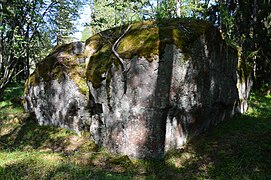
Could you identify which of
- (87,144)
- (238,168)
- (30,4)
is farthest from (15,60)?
(238,168)

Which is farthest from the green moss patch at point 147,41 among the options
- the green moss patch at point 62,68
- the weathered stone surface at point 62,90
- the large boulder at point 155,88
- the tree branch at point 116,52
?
the weathered stone surface at point 62,90

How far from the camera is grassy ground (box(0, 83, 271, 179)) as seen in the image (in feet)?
Answer: 18.7

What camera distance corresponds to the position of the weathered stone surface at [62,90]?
9.36m

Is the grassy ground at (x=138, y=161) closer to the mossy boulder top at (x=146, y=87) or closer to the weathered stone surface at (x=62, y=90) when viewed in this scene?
the mossy boulder top at (x=146, y=87)

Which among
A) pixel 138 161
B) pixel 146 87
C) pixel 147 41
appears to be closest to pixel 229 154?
pixel 138 161

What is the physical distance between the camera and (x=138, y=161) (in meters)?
7.02

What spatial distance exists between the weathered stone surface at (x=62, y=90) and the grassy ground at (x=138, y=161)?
50 centimetres

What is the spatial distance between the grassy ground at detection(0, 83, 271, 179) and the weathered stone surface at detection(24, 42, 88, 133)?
497 millimetres

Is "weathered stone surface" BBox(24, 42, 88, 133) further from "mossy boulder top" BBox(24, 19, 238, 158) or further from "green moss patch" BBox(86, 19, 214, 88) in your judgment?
"green moss patch" BBox(86, 19, 214, 88)

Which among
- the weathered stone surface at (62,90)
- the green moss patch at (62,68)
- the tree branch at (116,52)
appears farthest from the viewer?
the green moss patch at (62,68)

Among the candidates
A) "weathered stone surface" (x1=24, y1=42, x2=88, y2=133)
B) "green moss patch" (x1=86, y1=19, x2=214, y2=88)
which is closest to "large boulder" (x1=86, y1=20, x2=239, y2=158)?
"green moss patch" (x1=86, y1=19, x2=214, y2=88)

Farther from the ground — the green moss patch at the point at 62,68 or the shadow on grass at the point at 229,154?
the green moss patch at the point at 62,68

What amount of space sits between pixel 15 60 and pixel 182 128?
367 inches

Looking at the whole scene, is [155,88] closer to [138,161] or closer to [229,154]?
[138,161]
